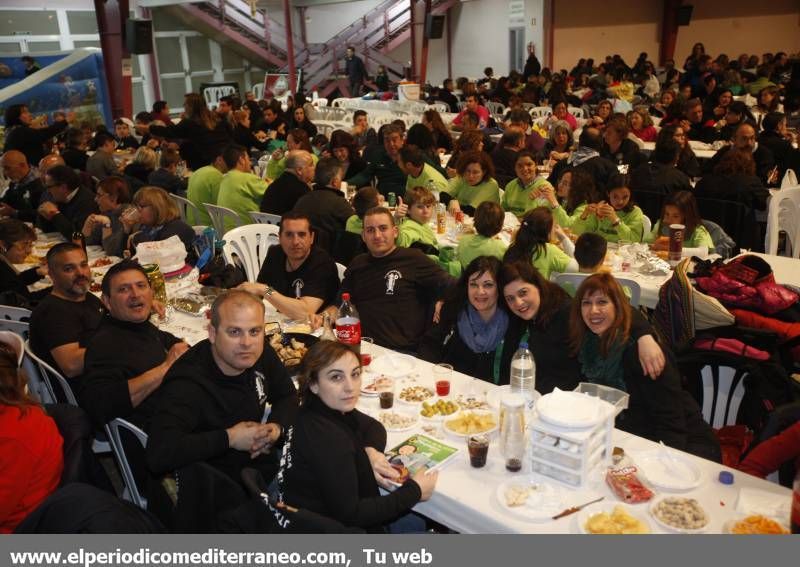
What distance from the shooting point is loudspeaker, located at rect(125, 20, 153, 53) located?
38.8 ft

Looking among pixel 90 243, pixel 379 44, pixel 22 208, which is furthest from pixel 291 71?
pixel 90 243

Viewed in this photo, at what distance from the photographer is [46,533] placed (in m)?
1.86

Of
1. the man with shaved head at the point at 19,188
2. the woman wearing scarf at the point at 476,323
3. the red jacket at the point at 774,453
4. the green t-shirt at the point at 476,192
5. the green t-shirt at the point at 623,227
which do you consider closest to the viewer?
the red jacket at the point at 774,453

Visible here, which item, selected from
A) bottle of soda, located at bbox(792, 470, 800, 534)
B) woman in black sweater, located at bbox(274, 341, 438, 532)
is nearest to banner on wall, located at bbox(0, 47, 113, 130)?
woman in black sweater, located at bbox(274, 341, 438, 532)

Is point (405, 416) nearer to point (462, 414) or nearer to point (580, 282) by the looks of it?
point (462, 414)

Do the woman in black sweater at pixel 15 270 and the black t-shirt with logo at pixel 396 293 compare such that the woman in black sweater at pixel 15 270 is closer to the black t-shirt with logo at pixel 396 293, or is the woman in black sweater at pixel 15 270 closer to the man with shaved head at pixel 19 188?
the man with shaved head at pixel 19 188

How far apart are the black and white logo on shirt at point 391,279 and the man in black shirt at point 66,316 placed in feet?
4.97

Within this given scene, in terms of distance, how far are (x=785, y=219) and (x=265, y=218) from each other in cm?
427

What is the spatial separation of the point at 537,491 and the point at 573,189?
3.57 m

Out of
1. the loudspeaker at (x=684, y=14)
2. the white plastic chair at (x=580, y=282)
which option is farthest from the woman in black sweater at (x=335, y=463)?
the loudspeaker at (x=684, y=14)

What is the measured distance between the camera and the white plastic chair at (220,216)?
6.06 metres

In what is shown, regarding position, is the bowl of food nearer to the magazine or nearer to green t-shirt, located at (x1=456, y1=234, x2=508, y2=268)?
the magazine

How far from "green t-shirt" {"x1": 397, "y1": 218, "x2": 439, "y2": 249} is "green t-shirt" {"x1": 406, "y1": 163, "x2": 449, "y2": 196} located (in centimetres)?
169

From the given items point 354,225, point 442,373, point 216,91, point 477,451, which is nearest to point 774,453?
point 477,451
